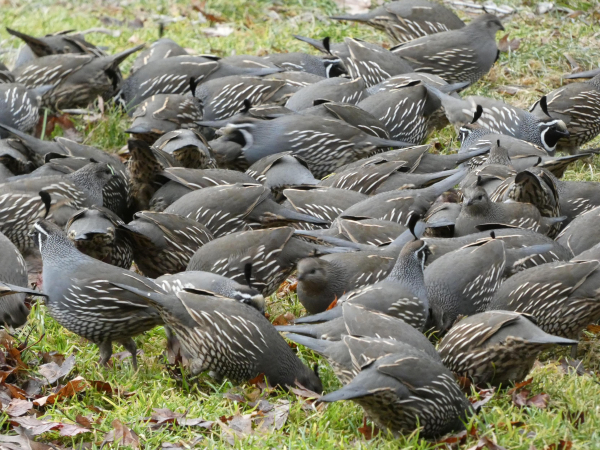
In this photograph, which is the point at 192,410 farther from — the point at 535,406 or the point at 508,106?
the point at 508,106

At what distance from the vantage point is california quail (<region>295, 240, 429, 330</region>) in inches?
216

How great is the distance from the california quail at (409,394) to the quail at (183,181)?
Answer: 3.08 m

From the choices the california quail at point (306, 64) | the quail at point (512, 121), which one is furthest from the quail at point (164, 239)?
the california quail at point (306, 64)

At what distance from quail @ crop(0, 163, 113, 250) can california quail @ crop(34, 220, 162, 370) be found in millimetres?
1387

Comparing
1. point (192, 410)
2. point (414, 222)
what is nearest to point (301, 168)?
point (414, 222)

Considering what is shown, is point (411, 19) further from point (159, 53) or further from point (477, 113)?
point (159, 53)

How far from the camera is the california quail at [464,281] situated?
5.90 m

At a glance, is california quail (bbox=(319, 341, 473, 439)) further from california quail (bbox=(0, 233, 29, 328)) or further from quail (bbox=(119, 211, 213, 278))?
california quail (bbox=(0, 233, 29, 328))

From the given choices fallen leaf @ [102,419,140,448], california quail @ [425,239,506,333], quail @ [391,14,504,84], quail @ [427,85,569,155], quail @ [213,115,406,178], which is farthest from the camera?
quail @ [391,14,504,84]

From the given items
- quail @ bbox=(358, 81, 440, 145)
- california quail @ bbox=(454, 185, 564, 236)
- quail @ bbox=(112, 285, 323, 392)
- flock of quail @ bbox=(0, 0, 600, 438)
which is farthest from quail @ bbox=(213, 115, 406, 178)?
quail @ bbox=(112, 285, 323, 392)

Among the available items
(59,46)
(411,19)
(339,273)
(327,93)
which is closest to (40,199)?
(339,273)

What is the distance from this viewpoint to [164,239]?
21.7 ft

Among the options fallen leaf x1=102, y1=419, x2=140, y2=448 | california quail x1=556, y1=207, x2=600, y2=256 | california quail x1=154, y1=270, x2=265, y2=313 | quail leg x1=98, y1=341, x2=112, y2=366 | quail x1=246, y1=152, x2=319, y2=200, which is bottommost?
quail leg x1=98, y1=341, x2=112, y2=366

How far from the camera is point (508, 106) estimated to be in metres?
8.53
